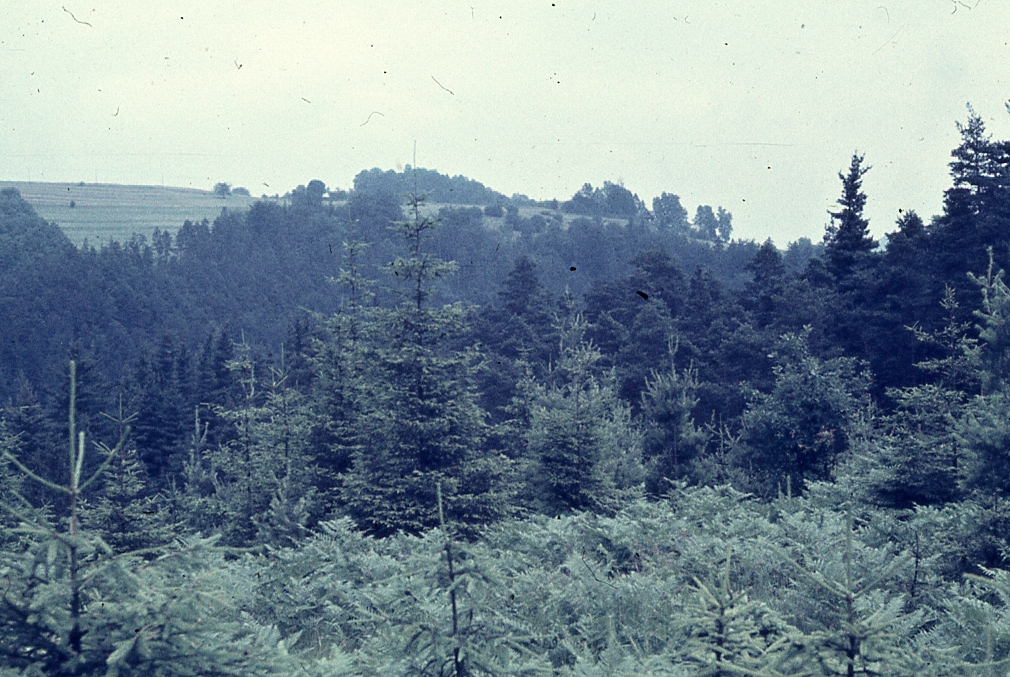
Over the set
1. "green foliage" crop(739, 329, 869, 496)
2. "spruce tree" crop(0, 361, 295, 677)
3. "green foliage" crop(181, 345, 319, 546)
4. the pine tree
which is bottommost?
"green foliage" crop(181, 345, 319, 546)

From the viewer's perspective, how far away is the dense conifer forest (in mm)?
4324

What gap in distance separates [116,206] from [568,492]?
170 metres

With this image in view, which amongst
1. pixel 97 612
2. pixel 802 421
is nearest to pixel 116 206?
pixel 802 421

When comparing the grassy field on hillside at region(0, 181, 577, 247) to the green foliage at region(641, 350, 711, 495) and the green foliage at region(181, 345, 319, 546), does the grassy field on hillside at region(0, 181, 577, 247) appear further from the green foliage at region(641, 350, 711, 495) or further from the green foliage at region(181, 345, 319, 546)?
the green foliage at region(181, 345, 319, 546)

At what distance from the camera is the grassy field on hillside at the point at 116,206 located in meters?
136

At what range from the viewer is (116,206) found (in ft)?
521

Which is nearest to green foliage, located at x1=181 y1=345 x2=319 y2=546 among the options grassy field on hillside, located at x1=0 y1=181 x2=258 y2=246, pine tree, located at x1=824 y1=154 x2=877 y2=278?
pine tree, located at x1=824 y1=154 x2=877 y2=278

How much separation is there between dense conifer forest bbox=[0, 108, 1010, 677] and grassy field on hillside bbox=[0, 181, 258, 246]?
97241mm

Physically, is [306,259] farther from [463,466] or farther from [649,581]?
[649,581]

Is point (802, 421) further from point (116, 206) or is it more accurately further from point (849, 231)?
point (116, 206)

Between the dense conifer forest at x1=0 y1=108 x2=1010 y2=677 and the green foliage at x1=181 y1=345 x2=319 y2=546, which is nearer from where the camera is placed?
the dense conifer forest at x1=0 y1=108 x2=1010 y2=677

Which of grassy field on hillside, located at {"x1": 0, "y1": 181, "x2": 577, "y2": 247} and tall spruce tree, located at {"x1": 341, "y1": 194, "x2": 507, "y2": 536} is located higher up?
grassy field on hillside, located at {"x1": 0, "y1": 181, "x2": 577, "y2": 247}

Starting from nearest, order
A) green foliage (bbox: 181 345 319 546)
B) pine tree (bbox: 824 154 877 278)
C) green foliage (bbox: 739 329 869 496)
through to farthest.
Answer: green foliage (bbox: 181 345 319 546)
green foliage (bbox: 739 329 869 496)
pine tree (bbox: 824 154 877 278)

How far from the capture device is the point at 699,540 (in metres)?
11.1
